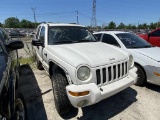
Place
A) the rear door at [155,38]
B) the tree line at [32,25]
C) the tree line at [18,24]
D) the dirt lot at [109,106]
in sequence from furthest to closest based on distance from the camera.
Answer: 1. the tree line at [18,24]
2. the tree line at [32,25]
3. the rear door at [155,38]
4. the dirt lot at [109,106]

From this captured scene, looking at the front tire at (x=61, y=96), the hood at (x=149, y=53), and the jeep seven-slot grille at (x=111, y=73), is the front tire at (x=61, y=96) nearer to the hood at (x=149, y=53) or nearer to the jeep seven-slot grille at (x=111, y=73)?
the jeep seven-slot grille at (x=111, y=73)

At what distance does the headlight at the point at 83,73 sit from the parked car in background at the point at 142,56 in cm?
215

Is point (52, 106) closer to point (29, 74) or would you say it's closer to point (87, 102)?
point (87, 102)

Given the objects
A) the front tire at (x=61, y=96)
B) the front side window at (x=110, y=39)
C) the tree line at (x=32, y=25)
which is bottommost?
the front tire at (x=61, y=96)

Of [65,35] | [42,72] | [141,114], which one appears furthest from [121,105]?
[42,72]

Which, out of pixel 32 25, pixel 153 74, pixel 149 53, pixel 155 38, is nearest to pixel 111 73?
pixel 153 74

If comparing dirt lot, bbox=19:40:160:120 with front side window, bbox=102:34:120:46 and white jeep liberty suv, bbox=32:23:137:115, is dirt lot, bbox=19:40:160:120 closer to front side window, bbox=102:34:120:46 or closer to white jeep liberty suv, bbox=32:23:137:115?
white jeep liberty suv, bbox=32:23:137:115

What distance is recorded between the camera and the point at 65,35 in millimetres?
4305

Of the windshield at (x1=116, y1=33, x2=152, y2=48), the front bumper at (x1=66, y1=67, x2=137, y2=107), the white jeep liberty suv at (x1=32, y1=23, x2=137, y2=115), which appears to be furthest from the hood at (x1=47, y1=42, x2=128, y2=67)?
the windshield at (x1=116, y1=33, x2=152, y2=48)

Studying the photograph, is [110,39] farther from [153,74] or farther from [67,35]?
[153,74]

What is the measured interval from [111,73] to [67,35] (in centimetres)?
178

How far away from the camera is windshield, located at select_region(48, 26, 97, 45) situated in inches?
162

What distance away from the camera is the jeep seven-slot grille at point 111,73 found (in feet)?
9.62

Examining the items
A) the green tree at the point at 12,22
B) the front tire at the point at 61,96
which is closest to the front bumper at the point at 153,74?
the front tire at the point at 61,96
